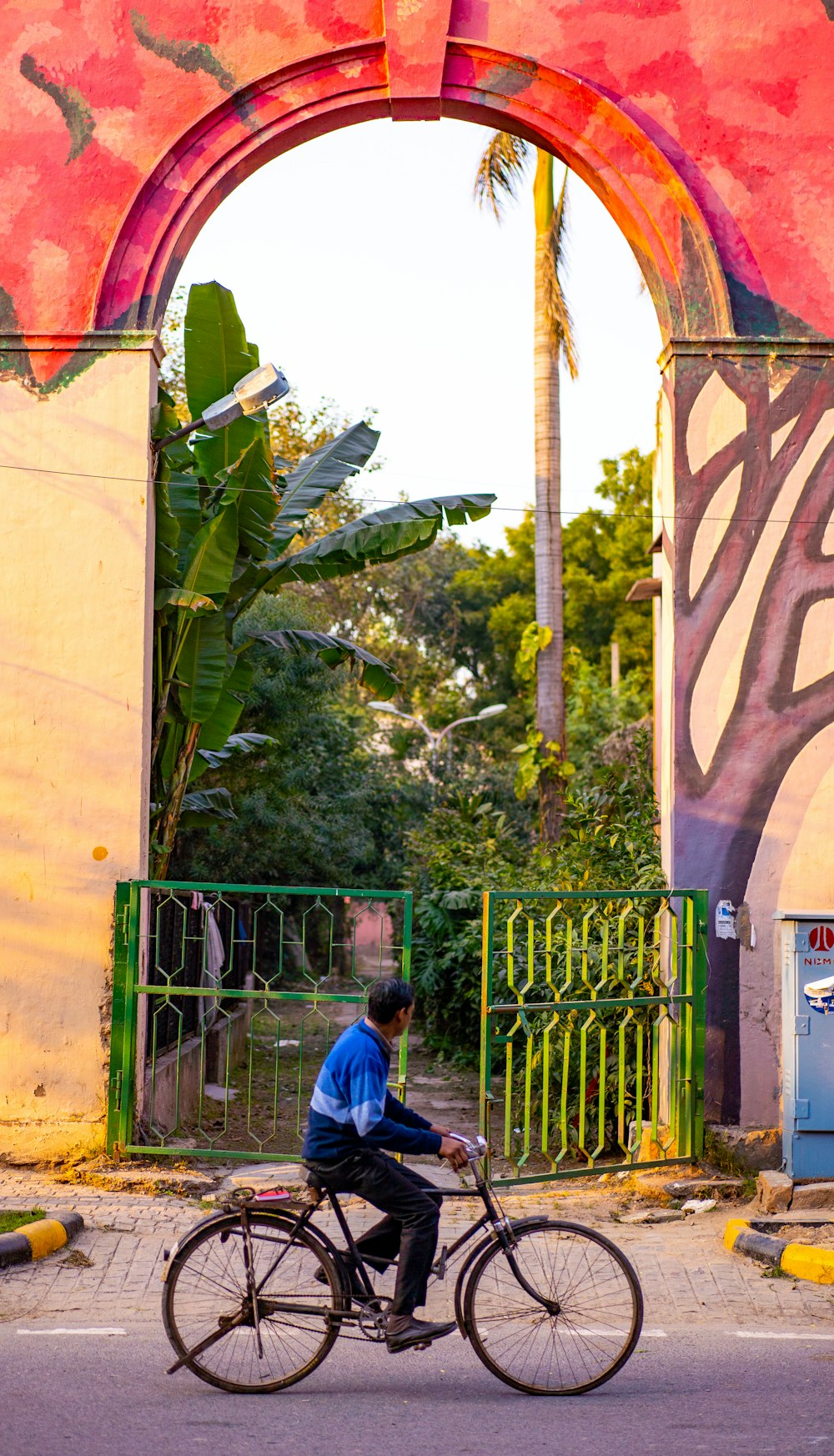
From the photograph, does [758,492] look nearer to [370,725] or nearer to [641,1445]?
[641,1445]

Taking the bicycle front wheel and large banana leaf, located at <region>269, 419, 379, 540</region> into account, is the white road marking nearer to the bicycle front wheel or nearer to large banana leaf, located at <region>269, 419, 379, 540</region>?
the bicycle front wheel

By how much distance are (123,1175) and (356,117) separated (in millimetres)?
7192

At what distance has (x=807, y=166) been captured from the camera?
8.91 metres

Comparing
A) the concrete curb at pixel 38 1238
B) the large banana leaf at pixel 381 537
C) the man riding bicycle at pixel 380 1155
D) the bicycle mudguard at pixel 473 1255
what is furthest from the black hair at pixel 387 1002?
the large banana leaf at pixel 381 537

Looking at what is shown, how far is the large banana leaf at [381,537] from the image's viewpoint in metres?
9.93

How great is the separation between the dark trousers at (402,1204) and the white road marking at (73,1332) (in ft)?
4.71

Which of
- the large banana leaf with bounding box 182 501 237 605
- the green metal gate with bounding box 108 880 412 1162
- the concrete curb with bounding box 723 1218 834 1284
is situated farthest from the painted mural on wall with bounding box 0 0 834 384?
the concrete curb with bounding box 723 1218 834 1284

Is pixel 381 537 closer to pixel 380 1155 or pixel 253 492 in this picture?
pixel 253 492

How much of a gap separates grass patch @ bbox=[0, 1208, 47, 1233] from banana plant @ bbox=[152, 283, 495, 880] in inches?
135

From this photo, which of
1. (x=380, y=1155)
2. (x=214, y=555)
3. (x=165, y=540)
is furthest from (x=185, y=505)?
(x=380, y=1155)

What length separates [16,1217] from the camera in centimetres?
680

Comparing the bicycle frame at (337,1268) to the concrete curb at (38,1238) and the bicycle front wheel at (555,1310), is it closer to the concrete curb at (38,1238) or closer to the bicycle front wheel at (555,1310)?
A: the bicycle front wheel at (555,1310)

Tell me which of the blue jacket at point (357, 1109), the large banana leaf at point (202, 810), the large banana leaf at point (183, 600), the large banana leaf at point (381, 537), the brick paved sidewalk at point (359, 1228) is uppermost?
the large banana leaf at point (381, 537)

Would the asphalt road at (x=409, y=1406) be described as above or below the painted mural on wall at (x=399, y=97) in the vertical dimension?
below
